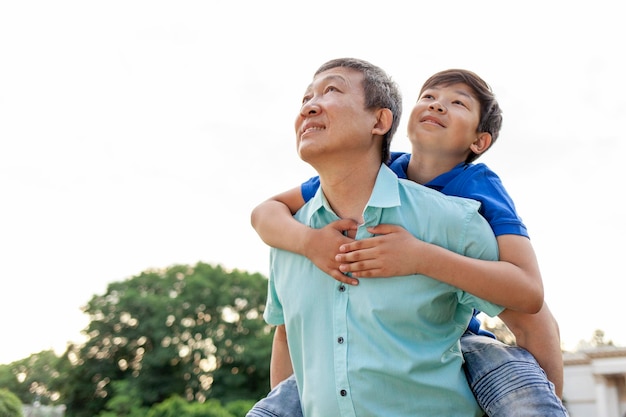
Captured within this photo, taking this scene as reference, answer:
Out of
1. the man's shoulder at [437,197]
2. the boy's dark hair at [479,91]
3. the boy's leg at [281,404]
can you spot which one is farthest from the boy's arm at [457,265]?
the boy's dark hair at [479,91]

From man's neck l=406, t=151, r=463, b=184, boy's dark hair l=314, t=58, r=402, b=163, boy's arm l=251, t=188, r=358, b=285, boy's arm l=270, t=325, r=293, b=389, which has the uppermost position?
boy's dark hair l=314, t=58, r=402, b=163

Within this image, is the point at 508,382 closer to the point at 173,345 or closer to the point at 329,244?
the point at 329,244

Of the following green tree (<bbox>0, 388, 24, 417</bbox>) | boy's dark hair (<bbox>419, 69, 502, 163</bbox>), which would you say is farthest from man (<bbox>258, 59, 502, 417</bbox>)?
green tree (<bbox>0, 388, 24, 417</bbox>)

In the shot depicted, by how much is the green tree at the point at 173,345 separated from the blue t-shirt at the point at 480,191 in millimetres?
25788

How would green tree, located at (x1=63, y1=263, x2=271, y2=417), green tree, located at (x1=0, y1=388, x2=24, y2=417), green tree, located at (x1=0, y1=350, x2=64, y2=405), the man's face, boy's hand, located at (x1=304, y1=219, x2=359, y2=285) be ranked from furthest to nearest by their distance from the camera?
1. green tree, located at (x1=0, y1=350, x2=64, y2=405)
2. green tree, located at (x1=63, y1=263, x2=271, y2=417)
3. green tree, located at (x1=0, y1=388, x2=24, y2=417)
4. the man's face
5. boy's hand, located at (x1=304, y1=219, x2=359, y2=285)

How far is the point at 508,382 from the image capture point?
2.39m

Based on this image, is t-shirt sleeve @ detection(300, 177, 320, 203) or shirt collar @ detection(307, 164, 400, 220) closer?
shirt collar @ detection(307, 164, 400, 220)

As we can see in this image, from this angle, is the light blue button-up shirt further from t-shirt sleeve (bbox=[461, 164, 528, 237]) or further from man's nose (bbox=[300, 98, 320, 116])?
man's nose (bbox=[300, 98, 320, 116])

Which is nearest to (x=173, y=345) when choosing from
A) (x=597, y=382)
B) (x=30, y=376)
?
(x=30, y=376)

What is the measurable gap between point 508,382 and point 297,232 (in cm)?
85

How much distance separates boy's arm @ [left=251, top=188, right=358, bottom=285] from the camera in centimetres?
253

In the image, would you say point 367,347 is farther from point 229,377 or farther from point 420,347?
point 229,377

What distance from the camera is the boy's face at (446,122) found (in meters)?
2.95

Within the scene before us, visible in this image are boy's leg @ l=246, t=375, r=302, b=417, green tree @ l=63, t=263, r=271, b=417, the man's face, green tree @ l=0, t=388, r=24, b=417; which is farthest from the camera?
green tree @ l=63, t=263, r=271, b=417
